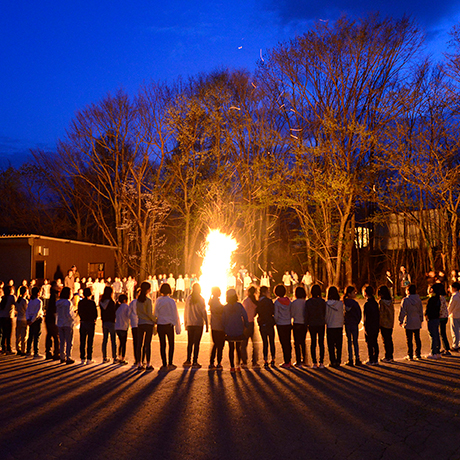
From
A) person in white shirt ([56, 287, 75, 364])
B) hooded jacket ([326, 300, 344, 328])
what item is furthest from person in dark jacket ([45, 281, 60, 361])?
hooded jacket ([326, 300, 344, 328])

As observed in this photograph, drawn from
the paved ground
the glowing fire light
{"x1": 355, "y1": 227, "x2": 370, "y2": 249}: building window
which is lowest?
the paved ground

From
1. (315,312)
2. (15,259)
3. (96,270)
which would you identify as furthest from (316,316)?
(96,270)

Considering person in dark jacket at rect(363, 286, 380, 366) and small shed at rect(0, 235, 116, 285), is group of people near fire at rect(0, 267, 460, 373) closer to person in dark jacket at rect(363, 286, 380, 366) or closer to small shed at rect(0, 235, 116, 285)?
person in dark jacket at rect(363, 286, 380, 366)

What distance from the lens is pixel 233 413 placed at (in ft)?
20.2

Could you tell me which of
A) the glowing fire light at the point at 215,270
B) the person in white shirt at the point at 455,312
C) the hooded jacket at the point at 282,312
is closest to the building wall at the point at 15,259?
the glowing fire light at the point at 215,270

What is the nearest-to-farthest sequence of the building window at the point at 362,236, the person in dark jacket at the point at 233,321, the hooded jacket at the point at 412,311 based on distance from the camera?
the person in dark jacket at the point at 233,321 → the hooded jacket at the point at 412,311 → the building window at the point at 362,236

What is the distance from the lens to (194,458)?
15.6ft

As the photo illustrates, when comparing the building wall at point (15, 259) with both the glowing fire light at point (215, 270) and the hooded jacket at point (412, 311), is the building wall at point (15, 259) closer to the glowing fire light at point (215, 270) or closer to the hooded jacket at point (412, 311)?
the glowing fire light at point (215, 270)

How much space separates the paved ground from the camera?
4.98 m

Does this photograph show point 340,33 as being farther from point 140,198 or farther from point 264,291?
point 264,291

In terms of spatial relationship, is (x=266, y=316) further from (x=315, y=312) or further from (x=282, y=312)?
(x=315, y=312)

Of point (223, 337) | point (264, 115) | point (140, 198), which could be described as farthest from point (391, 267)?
point (223, 337)

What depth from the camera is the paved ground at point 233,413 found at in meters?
4.98

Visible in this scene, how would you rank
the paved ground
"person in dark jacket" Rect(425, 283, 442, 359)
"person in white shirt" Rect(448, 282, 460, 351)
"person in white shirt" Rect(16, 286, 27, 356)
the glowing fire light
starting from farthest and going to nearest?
the glowing fire light < "person in white shirt" Rect(16, 286, 27, 356) < "person in white shirt" Rect(448, 282, 460, 351) < "person in dark jacket" Rect(425, 283, 442, 359) < the paved ground
